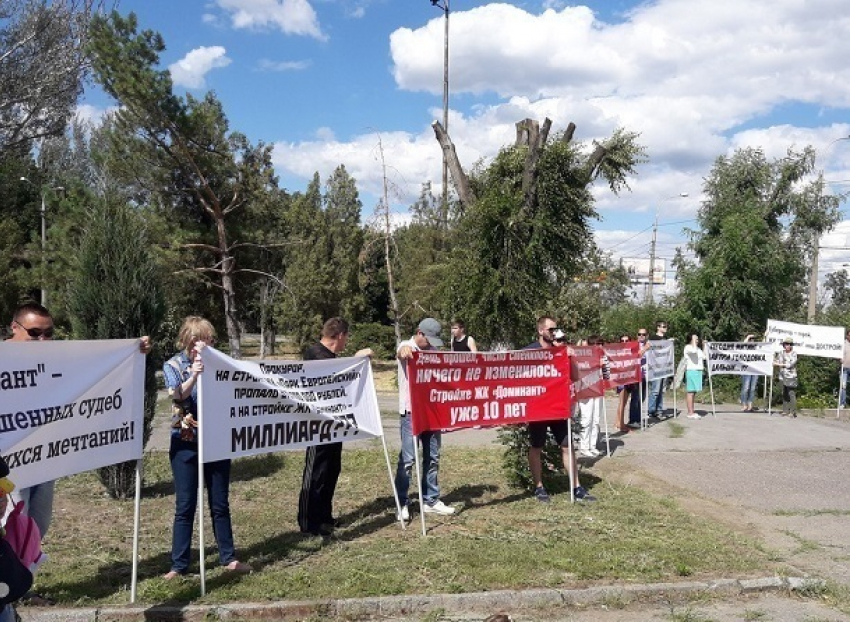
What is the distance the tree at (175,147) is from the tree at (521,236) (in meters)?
11.0

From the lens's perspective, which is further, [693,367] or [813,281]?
[813,281]

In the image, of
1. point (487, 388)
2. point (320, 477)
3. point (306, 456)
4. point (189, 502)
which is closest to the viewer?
point (189, 502)

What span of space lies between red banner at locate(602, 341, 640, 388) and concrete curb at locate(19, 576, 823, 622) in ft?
21.4

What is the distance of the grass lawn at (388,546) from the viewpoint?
5547 mm

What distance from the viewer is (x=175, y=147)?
82.1 feet

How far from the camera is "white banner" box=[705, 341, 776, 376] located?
56.1ft

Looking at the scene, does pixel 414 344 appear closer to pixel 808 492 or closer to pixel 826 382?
pixel 808 492

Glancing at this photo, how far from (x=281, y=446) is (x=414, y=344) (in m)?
1.85

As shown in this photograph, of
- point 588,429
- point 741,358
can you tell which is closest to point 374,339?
point 741,358

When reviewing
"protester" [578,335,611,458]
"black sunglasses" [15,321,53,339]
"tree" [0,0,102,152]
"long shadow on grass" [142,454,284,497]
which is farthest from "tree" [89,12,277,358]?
"black sunglasses" [15,321,53,339]

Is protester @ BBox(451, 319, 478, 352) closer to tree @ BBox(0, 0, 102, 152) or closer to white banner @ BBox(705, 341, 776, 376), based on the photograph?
white banner @ BBox(705, 341, 776, 376)

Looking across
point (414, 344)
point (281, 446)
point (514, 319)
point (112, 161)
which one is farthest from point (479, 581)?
point (112, 161)

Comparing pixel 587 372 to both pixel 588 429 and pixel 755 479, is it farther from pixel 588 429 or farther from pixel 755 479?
pixel 755 479

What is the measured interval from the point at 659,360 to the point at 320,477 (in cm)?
995
